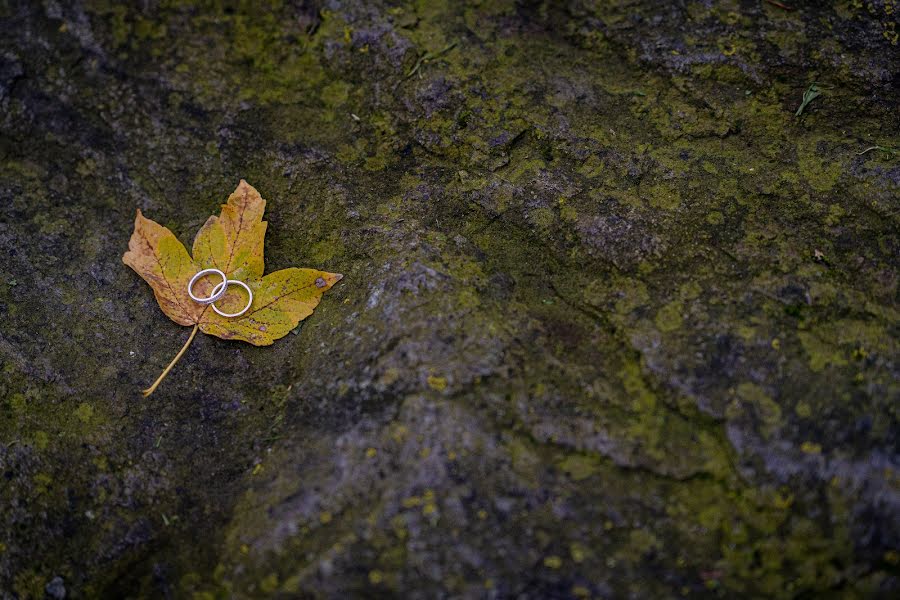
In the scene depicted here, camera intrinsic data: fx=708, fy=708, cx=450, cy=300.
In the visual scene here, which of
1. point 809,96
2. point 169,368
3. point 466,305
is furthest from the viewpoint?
point 809,96

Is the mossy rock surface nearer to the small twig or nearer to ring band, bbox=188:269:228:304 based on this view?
the small twig

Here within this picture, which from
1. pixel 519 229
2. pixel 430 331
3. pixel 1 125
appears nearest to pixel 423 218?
pixel 519 229

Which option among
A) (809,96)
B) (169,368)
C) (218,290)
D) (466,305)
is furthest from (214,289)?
(809,96)

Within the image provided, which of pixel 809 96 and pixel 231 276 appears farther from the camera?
pixel 809 96

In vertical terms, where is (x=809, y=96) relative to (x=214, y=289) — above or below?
below

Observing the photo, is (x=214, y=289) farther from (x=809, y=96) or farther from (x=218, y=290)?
(x=809, y=96)

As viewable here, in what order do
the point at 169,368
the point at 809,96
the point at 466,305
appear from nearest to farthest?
the point at 466,305 < the point at 169,368 < the point at 809,96

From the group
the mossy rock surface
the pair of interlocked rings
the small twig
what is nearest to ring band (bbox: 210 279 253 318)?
the pair of interlocked rings
